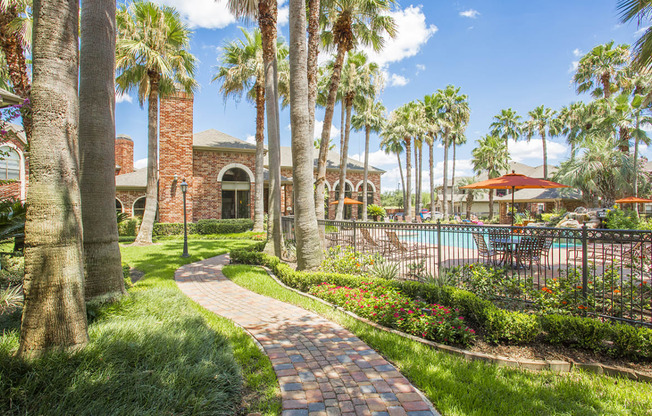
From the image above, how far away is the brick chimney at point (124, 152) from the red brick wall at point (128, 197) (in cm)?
915

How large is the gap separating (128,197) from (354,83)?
1734 cm

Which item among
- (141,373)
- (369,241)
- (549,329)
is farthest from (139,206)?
(549,329)

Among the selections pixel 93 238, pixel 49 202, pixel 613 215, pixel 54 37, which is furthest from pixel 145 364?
pixel 613 215

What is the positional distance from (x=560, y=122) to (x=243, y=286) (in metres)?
42.8

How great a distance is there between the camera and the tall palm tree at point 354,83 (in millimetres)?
20578

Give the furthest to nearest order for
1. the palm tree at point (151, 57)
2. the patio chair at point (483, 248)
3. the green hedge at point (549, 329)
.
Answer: the palm tree at point (151, 57)
the patio chair at point (483, 248)
the green hedge at point (549, 329)

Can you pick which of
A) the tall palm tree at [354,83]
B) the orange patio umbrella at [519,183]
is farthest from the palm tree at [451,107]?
the orange patio umbrella at [519,183]

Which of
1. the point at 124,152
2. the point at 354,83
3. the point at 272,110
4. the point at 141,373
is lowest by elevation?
the point at 141,373

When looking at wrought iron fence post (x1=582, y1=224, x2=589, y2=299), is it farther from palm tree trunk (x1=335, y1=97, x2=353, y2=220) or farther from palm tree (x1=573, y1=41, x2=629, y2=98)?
palm tree (x1=573, y1=41, x2=629, y2=98)

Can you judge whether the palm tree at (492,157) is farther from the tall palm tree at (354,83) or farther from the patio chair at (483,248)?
the patio chair at (483,248)

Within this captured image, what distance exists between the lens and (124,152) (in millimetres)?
29094

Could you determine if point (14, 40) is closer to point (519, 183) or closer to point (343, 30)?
point (343, 30)

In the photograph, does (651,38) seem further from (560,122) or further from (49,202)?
(560,122)

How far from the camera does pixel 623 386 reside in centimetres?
331
